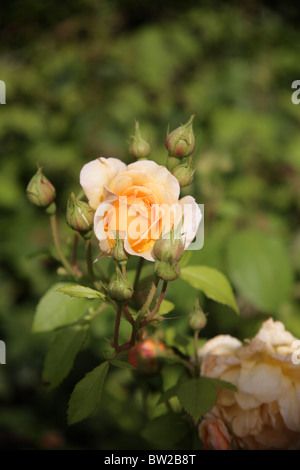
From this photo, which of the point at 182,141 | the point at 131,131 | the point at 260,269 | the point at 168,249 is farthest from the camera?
the point at 131,131

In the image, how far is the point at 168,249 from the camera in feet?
1.79

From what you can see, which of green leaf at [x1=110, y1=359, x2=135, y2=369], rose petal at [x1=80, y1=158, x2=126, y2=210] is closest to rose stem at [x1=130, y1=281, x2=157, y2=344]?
green leaf at [x1=110, y1=359, x2=135, y2=369]

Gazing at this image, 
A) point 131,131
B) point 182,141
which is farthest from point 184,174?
point 131,131

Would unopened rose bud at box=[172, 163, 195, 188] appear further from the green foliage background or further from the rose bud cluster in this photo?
the green foliage background

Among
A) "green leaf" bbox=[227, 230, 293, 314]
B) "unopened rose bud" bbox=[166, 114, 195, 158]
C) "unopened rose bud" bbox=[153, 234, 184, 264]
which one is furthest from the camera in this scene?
"green leaf" bbox=[227, 230, 293, 314]

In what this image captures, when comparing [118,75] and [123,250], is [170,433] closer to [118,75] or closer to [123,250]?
[123,250]

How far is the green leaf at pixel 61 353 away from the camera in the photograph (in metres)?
0.72

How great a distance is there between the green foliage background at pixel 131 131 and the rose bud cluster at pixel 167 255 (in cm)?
64

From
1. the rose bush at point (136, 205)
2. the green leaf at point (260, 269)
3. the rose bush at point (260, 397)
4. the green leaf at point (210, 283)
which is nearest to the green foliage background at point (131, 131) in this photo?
the green leaf at point (260, 269)

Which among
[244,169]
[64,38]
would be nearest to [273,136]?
[244,169]

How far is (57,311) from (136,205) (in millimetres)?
266

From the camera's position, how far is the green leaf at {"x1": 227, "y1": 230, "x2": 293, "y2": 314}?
126 cm

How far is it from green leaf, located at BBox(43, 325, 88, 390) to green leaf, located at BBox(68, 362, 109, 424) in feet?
0.34

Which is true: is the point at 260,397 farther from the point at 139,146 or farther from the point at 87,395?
the point at 139,146
